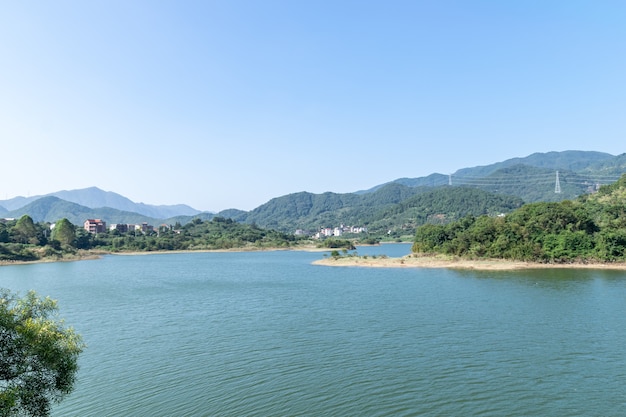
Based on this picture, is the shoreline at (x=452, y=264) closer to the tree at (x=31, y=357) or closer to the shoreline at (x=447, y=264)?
the shoreline at (x=447, y=264)

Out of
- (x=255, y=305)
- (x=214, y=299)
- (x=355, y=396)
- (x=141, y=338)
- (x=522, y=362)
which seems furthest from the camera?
(x=214, y=299)

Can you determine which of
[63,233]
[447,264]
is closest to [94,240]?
[63,233]

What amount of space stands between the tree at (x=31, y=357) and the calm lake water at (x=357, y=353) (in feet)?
16.7

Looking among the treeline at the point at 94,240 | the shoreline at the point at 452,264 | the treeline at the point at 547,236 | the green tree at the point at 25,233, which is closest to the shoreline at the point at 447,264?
the shoreline at the point at 452,264

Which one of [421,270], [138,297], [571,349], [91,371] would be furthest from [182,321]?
[421,270]

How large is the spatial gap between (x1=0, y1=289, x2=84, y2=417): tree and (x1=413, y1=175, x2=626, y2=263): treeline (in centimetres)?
6631

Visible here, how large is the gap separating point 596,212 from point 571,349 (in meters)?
67.5

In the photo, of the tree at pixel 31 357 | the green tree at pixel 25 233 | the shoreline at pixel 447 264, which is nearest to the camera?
the tree at pixel 31 357

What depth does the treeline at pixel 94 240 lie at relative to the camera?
106 meters

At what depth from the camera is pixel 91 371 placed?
68.4 ft

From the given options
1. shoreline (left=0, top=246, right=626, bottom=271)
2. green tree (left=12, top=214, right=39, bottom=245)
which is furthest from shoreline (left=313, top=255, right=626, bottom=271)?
green tree (left=12, top=214, right=39, bottom=245)

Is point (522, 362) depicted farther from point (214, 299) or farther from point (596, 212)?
point (596, 212)

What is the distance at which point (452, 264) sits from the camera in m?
69.1

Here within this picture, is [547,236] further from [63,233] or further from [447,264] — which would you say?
→ [63,233]
